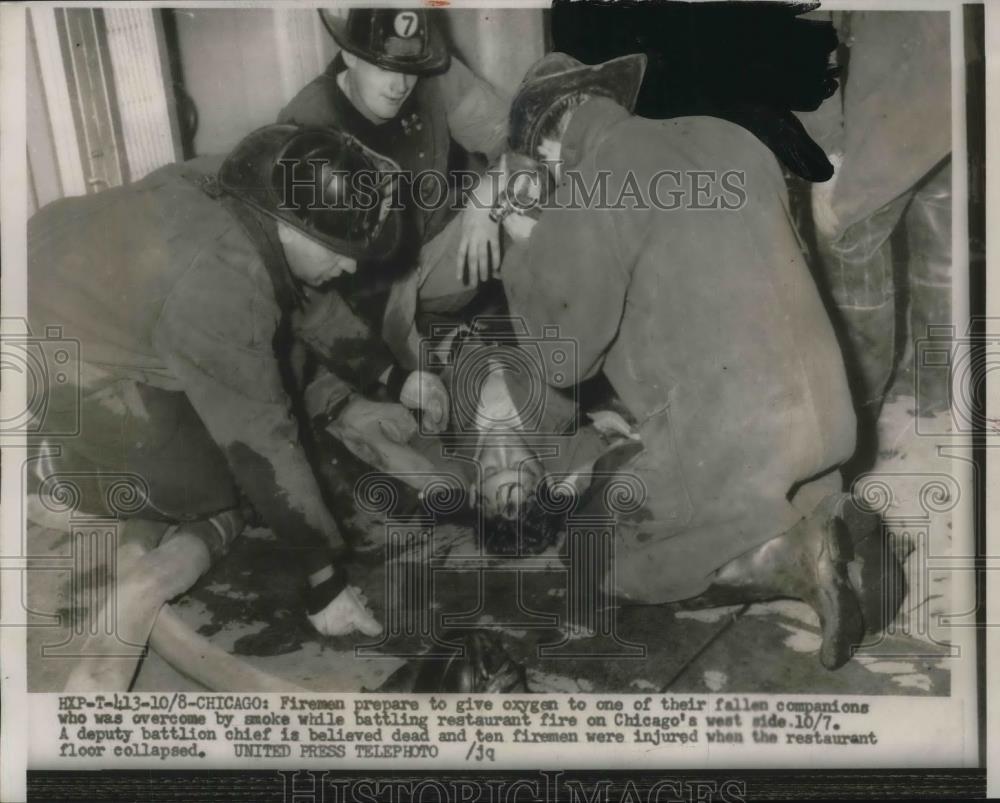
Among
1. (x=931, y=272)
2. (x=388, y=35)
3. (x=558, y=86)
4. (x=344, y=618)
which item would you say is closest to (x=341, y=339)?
(x=344, y=618)

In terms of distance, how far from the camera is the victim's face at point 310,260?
4.04 m

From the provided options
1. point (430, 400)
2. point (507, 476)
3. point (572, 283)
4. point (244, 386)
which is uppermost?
point (572, 283)

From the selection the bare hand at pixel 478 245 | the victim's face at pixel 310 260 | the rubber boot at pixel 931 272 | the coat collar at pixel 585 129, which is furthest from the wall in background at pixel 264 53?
the rubber boot at pixel 931 272

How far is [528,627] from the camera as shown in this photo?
13.2 feet

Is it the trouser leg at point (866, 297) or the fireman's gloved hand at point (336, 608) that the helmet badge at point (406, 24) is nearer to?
the trouser leg at point (866, 297)

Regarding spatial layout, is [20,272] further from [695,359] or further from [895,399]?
[895,399]

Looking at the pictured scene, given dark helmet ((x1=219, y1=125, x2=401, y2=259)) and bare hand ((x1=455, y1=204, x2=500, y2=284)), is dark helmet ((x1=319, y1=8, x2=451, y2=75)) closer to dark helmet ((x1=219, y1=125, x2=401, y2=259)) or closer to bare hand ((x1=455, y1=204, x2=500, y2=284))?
dark helmet ((x1=219, y1=125, x2=401, y2=259))

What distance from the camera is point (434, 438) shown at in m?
4.05

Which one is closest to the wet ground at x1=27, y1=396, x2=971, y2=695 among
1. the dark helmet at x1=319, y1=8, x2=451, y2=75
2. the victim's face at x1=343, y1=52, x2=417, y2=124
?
the victim's face at x1=343, y1=52, x2=417, y2=124

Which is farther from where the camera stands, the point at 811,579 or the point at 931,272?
the point at 931,272

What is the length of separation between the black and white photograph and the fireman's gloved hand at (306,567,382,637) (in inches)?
0.7

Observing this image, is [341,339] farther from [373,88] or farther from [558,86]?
[558,86]

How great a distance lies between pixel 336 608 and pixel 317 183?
1763 millimetres

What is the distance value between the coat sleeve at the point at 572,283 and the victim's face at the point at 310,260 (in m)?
0.69
